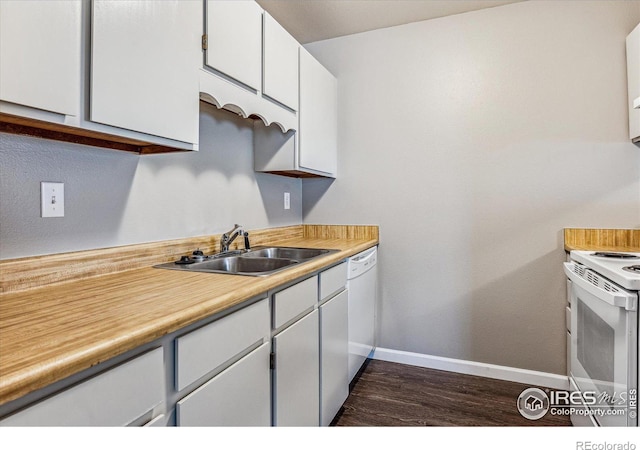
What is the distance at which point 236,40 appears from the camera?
1.61 metres

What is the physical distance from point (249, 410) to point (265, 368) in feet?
0.47

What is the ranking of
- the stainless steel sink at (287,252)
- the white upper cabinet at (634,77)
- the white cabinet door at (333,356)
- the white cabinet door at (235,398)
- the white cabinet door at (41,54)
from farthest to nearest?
the stainless steel sink at (287,252), the white upper cabinet at (634,77), the white cabinet door at (333,356), the white cabinet door at (235,398), the white cabinet door at (41,54)

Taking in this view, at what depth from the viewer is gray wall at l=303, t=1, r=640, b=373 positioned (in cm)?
224

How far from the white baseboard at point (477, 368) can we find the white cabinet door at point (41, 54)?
2512 mm

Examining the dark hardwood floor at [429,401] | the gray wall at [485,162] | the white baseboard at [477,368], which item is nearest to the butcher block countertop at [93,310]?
the dark hardwood floor at [429,401]

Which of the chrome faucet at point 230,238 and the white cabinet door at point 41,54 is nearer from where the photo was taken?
the white cabinet door at point 41,54

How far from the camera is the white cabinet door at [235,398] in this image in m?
0.95

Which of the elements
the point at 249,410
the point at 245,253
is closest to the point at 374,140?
the point at 245,253

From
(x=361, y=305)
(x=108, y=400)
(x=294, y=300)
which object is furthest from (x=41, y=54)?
(x=361, y=305)

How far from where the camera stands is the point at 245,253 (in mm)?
2029

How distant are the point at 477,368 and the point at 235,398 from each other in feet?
6.53

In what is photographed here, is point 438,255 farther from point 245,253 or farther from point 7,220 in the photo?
point 7,220

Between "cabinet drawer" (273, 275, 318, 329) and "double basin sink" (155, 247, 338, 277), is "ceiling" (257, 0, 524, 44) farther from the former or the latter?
"cabinet drawer" (273, 275, 318, 329)

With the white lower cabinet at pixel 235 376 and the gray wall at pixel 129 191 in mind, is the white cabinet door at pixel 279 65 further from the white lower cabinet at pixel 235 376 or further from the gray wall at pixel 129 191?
the white lower cabinet at pixel 235 376
